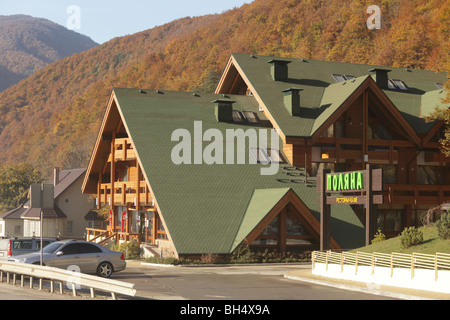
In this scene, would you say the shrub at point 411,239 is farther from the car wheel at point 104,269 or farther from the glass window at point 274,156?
the glass window at point 274,156

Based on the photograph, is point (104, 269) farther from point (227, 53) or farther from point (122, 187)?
point (227, 53)

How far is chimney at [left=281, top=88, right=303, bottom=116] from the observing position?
1870 inches

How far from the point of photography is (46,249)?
28469 mm

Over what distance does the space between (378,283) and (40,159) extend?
143677 mm

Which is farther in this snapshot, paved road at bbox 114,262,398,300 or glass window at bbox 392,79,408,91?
glass window at bbox 392,79,408,91

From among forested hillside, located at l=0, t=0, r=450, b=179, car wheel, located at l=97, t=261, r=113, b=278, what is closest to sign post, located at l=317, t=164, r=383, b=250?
car wheel, located at l=97, t=261, r=113, b=278

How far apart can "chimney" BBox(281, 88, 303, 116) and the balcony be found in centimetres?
1195

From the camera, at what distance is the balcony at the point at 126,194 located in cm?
4603

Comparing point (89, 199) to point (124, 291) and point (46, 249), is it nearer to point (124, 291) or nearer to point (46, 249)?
point (46, 249)

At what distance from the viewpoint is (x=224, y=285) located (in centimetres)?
2564

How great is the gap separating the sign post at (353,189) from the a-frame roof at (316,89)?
9.85 metres

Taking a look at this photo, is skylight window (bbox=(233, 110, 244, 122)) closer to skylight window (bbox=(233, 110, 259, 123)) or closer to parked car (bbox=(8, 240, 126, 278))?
skylight window (bbox=(233, 110, 259, 123))

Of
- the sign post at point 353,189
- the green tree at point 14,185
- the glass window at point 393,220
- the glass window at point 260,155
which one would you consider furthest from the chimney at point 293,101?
the green tree at point 14,185

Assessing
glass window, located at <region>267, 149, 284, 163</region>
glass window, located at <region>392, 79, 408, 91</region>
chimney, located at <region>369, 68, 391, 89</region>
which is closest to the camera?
glass window, located at <region>267, 149, 284, 163</region>
